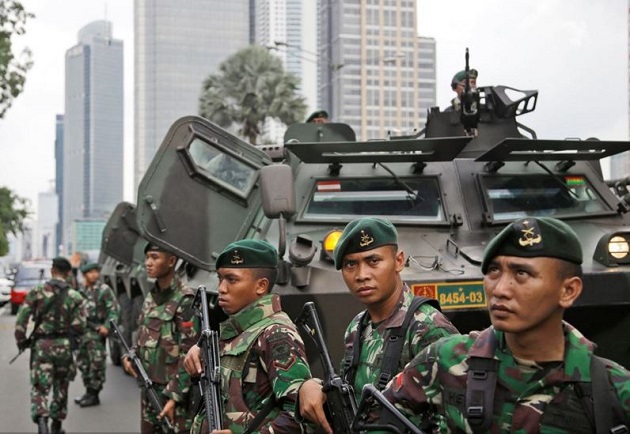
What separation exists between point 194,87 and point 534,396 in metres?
155

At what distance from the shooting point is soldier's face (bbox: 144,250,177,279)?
660 cm

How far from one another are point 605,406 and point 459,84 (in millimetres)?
6724

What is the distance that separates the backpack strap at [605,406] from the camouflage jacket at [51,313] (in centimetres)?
742

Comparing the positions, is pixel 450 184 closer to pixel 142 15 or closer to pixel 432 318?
pixel 432 318

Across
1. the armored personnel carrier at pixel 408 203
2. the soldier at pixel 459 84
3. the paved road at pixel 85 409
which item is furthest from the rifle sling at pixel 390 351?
the paved road at pixel 85 409

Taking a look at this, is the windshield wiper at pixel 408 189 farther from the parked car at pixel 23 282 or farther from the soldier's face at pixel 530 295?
the parked car at pixel 23 282

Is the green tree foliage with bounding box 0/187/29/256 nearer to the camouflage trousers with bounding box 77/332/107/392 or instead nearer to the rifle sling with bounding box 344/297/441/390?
the camouflage trousers with bounding box 77/332/107/392

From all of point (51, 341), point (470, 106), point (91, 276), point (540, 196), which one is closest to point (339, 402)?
point (540, 196)

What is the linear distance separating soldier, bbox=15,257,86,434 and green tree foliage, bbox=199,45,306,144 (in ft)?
79.0

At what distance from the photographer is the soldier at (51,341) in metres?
8.77

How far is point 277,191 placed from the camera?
6.20m

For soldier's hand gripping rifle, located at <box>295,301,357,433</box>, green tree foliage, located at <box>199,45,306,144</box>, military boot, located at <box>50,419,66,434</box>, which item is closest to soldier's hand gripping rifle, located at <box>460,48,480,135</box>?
military boot, located at <box>50,419,66,434</box>

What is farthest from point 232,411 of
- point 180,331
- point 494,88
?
point 494,88

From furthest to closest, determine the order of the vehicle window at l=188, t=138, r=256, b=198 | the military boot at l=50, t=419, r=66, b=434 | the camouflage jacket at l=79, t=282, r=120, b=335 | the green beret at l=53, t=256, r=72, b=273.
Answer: the camouflage jacket at l=79, t=282, r=120, b=335
the green beret at l=53, t=256, r=72, b=273
the military boot at l=50, t=419, r=66, b=434
the vehicle window at l=188, t=138, r=256, b=198
